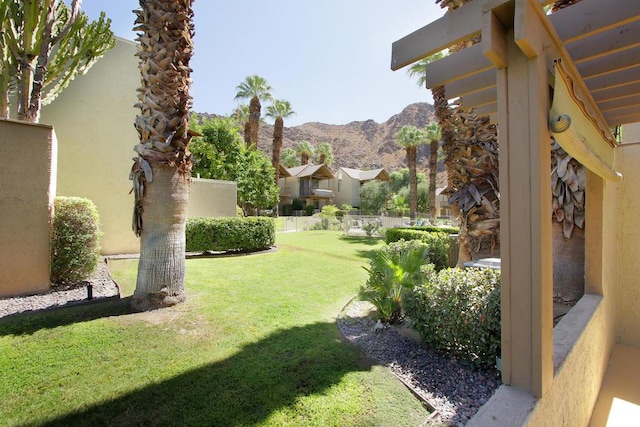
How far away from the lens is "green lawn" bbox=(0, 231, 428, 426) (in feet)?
8.56

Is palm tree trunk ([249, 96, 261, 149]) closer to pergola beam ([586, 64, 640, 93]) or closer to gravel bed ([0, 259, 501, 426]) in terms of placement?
gravel bed ([0, 259, 501, 426])

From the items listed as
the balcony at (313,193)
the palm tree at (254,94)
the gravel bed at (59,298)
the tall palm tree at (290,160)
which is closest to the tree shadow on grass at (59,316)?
the gravel bed at (59,298)

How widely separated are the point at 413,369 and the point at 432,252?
5898 mm

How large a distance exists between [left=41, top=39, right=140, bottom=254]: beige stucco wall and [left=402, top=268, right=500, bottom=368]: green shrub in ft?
31.2

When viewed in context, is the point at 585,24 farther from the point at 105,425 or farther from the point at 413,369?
the point at 105,425

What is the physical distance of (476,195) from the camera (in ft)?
21.6

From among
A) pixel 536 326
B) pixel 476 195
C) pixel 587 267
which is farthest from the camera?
pixel 476 195

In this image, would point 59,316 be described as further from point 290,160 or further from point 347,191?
point 290,160

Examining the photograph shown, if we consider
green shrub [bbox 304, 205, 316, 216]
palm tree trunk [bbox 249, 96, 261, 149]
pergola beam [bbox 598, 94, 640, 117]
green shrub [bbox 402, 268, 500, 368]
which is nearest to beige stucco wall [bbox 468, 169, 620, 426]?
green shrub [bbox 402, 268, 500, 368]

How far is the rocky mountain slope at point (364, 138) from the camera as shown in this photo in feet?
319

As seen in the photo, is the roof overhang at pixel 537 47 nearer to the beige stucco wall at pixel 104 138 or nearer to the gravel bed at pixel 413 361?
the gravel bed at pixel 413 361

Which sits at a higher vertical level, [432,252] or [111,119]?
[111,119]

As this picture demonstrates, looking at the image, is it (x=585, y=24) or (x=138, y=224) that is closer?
(x=585, y=24)

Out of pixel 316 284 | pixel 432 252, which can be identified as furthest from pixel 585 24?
pixel 432 252
